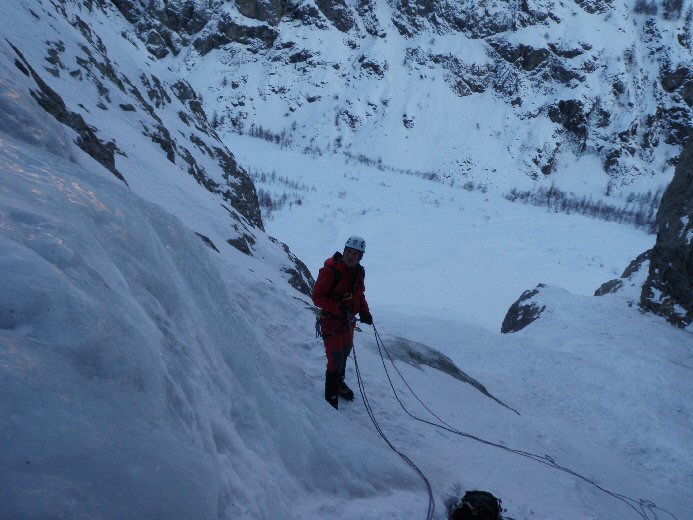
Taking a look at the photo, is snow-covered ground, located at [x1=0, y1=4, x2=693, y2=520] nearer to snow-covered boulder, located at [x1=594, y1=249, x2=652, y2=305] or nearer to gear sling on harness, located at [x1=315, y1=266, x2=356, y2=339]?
gear sling on harness, located at [x1=315, y1=266, x2=356, y2=339]

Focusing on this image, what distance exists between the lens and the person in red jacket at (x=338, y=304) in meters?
4.18

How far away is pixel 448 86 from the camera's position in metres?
58.5

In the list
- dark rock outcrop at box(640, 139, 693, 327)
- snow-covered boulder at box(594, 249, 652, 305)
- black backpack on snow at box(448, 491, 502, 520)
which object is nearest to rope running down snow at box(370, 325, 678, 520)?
black backpack on snow at box(448, 491, 502, 520)

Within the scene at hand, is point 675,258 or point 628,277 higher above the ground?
point 675,258

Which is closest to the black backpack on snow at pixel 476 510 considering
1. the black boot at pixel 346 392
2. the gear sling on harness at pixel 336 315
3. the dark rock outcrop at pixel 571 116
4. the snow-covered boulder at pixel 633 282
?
the black boot at pixel 346 392

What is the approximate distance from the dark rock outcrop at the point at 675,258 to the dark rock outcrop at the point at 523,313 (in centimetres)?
241

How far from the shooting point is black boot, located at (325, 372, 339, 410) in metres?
4.24

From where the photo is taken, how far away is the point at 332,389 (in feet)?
14.0

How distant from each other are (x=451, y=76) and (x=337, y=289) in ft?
200

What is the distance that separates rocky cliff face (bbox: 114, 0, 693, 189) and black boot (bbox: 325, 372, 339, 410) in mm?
47380

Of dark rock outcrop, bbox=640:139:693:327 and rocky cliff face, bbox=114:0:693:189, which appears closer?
dark rock outcrop, bbox=640:139:693:327

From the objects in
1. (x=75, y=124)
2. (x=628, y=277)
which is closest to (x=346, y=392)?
(x=75, y=124)

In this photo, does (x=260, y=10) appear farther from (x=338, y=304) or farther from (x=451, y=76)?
(x=338, y=304)

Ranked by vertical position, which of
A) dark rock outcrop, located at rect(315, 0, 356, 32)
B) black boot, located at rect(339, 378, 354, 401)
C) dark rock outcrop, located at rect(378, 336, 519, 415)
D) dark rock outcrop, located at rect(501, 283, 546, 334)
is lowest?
dark rock outcrop, located at rect(501, 283, 546, 334)
